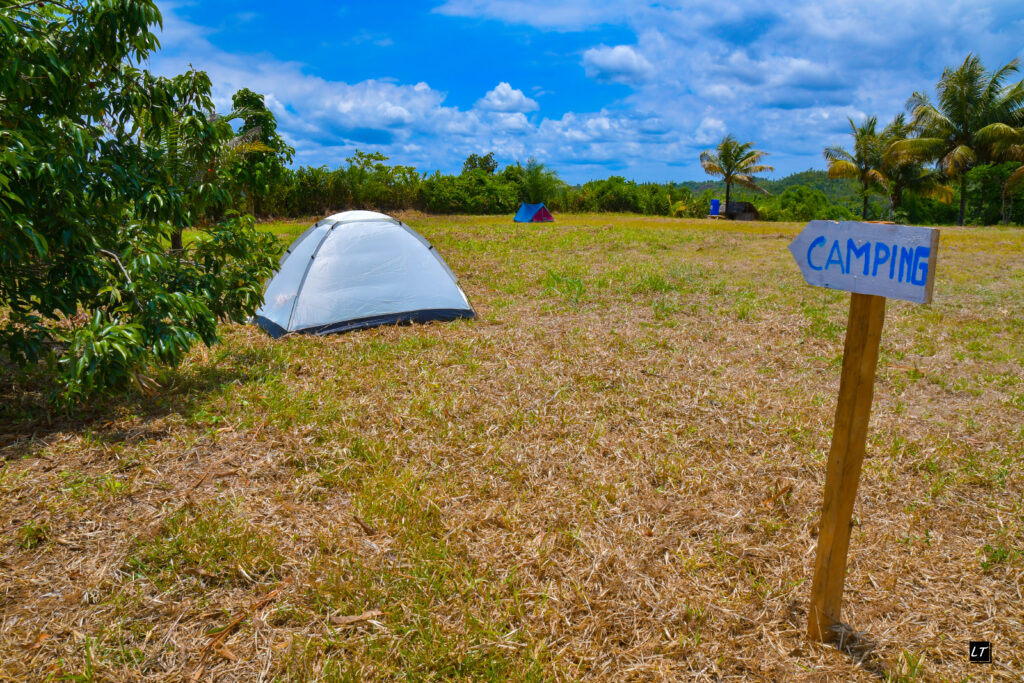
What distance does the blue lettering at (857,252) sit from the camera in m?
2.35

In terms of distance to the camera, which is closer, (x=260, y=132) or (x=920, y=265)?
(x=920, y=265)

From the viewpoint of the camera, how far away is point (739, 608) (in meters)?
2.92

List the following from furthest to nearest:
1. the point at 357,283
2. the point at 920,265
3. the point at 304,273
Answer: the point at 357,283, the point at 304,273, the point at 920,265

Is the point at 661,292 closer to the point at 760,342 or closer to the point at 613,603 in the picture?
the point at 760,342

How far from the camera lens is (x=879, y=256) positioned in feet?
7.59

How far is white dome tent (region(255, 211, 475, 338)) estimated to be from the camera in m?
7.54

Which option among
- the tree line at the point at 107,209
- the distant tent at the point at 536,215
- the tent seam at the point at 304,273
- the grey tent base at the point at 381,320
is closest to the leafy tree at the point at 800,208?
the distant tent at the point at 536,215

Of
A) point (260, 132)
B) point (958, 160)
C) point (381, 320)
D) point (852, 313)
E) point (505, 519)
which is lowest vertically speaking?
point (505, 519)

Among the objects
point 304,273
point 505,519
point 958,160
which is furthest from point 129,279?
point 958,160

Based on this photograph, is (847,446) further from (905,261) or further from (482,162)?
(482,162)

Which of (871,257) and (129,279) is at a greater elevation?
(871,257)

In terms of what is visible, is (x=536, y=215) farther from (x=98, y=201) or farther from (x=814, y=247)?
(x=814, y=247)

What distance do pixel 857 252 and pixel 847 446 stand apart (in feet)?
2.61

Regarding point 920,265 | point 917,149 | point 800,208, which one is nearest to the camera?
point 920,265
